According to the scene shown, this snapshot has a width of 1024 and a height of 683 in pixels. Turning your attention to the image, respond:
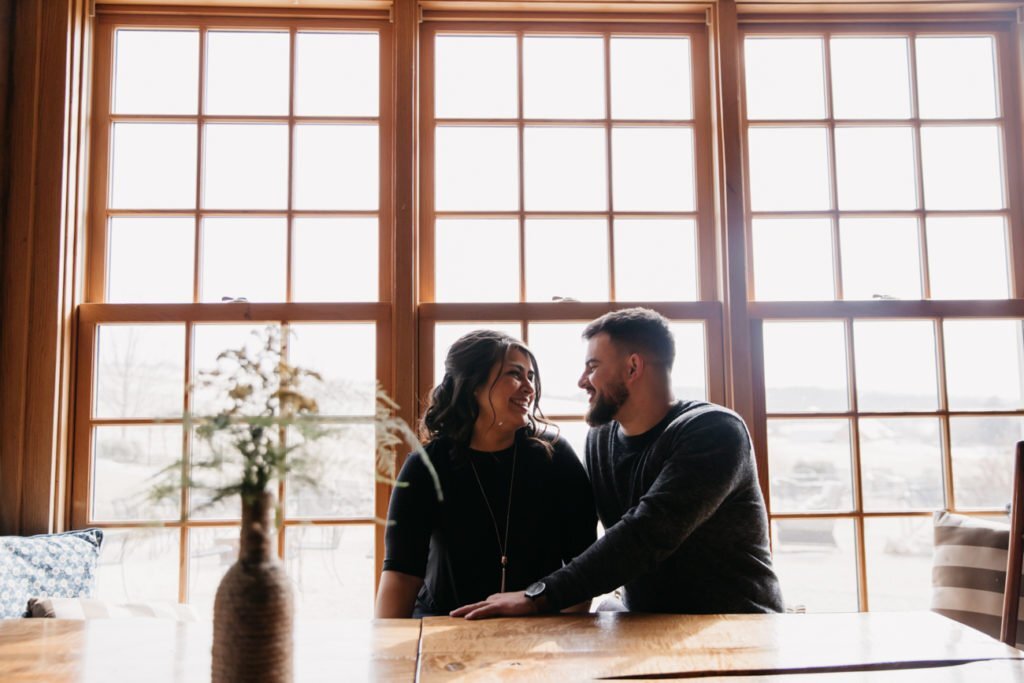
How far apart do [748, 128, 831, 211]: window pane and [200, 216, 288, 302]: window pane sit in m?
1.81

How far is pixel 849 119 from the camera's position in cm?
275

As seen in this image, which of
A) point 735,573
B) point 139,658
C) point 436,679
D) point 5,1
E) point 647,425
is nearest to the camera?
point 436,679

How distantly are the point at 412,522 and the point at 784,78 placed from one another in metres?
2.20

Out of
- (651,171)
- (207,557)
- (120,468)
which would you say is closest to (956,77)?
(651,171)

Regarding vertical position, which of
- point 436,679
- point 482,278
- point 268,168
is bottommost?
point 436,679

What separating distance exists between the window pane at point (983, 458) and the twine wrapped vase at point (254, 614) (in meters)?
2.52

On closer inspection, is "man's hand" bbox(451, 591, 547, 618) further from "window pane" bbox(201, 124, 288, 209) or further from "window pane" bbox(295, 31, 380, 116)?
"window pane" bbox(295, 31, 380, 116)

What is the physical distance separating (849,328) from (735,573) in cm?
126

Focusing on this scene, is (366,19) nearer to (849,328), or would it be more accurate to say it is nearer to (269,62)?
(269,62)

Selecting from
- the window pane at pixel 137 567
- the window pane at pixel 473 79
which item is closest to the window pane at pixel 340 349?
the window pane at pixel 137 567

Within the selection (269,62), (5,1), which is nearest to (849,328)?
(269,62)

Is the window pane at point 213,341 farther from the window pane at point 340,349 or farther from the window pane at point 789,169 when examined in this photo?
the window pane at point 789,169

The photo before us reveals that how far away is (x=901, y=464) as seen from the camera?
262 cm

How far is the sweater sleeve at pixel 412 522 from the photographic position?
6.14 ft
